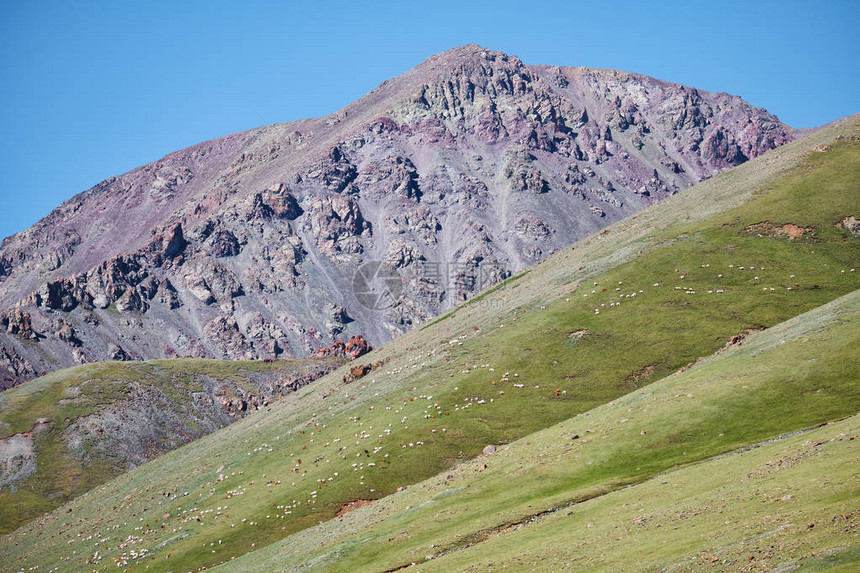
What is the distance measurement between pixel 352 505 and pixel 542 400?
1937 cm

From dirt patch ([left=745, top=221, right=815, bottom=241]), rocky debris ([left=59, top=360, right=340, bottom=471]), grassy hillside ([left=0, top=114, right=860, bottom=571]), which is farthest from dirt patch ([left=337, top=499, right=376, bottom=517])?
rocky debris ([left=59, top=360, right=340, bottom=471])

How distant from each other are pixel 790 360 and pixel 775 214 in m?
40.6

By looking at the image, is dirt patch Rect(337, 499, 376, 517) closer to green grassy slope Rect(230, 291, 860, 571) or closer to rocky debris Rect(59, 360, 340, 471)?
green grassy slope Rect(230, 291, 860, 571)

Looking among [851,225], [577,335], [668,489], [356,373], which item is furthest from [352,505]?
[851,225]

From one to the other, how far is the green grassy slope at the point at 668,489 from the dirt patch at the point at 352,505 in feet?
14.5

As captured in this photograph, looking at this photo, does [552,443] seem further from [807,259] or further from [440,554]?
[807,259]

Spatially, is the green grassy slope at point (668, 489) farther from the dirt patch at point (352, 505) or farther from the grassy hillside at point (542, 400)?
the dirt patch at point (352, 505)

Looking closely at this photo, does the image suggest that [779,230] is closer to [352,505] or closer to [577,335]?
[577,335]

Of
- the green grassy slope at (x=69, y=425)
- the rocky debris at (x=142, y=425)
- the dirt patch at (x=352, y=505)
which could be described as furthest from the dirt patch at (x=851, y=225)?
the rocky debris at (x=142, y=425)

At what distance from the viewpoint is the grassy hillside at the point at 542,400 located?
42.3 metres

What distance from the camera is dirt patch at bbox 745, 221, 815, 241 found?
7662cm

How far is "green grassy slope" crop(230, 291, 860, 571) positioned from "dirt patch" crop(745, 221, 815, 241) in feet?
84.1

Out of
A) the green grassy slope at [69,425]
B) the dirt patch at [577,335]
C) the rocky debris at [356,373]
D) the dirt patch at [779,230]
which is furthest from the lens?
the green grassy slope at [69,425]

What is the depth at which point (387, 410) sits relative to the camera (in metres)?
71.0
